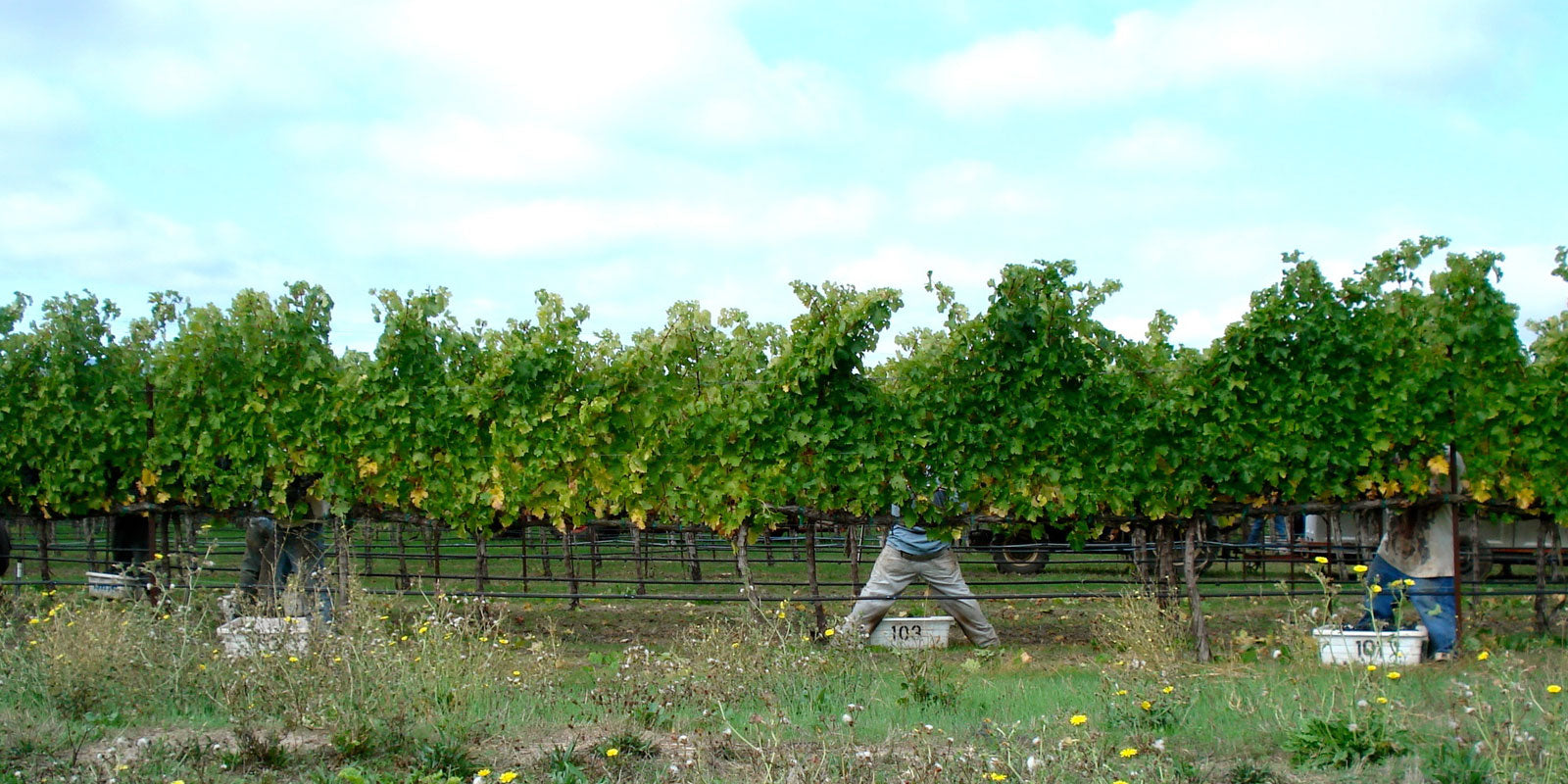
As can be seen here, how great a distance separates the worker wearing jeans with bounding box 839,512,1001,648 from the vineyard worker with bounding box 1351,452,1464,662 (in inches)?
120

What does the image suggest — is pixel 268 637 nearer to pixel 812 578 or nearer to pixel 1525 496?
pixel 812 578

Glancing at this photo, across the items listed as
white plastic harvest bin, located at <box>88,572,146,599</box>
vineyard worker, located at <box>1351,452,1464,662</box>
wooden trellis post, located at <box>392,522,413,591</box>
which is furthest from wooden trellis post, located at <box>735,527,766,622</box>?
vineyard worker, located at <box>1351,452,1464,662</box>

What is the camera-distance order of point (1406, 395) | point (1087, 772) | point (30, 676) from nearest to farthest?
point (1087, 772)
point (30, 676)
point (1406, 395)

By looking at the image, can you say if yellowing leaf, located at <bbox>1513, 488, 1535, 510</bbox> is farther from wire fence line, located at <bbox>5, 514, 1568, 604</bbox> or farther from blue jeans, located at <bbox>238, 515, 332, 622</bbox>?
blue jeans, located at <bbox>238, 515, 332, 622</bbox>

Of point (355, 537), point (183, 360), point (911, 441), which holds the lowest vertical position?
point (355, 537)

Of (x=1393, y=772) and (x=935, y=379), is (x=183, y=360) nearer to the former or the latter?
(x=935, y=379)

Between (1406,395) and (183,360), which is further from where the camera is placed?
(183,360)

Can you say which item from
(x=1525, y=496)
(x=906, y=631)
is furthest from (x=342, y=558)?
(x=1525, y=496)

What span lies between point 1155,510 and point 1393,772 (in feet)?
14.8

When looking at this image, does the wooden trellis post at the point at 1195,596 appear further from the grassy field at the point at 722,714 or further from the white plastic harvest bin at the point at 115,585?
the white plastic harvest bin at the point at 115,585

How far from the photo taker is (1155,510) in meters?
8.89

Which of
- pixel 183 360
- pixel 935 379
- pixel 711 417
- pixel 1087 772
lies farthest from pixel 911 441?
pixel 183 360

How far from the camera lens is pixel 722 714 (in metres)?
5.47

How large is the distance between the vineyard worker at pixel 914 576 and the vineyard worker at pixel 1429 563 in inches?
120
